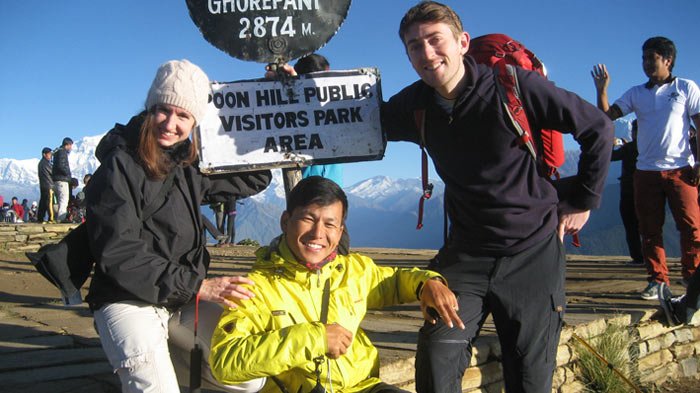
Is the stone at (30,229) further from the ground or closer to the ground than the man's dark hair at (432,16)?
closer to the ground

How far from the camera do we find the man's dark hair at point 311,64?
10.2 ft

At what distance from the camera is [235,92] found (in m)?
2.89

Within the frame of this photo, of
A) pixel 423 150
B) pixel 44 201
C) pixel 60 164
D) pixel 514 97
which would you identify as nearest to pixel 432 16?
pixel 514 97

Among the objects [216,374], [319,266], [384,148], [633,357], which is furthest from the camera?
[633,357]

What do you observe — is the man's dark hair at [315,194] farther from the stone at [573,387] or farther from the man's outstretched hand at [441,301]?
the stone at [573,387]

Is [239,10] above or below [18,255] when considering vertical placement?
above

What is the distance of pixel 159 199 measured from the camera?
238cm

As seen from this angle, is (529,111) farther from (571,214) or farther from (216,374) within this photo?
(216,374)

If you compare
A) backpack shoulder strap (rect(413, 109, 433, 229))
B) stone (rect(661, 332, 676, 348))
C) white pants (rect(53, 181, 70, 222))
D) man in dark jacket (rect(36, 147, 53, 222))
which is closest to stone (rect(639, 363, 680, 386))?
stone (rect(661, 332, 676, 348))

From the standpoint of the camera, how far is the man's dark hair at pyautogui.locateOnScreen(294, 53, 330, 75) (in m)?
3.11

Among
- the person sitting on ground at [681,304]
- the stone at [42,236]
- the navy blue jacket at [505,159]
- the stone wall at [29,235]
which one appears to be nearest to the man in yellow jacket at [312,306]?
the navy blue jacket at [505,159]

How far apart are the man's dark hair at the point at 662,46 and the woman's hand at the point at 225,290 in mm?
4270

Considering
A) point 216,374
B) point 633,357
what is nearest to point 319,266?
point 216,374

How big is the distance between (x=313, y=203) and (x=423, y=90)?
0.81m
